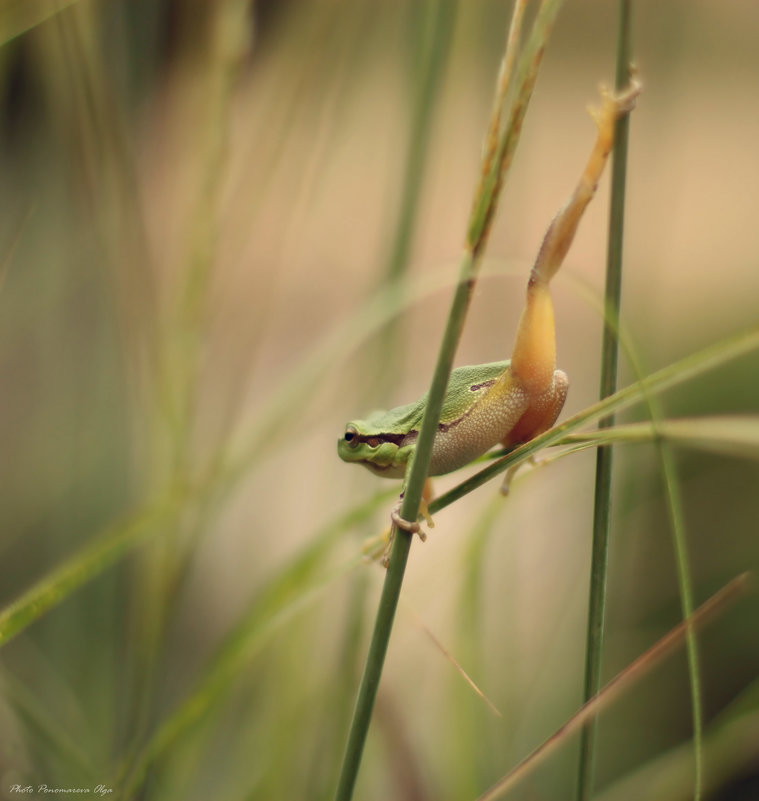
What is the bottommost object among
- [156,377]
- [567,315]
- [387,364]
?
[387,364]

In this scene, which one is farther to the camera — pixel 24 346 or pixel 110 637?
pixel 24 346

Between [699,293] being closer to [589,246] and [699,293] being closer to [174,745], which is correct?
[589,246]

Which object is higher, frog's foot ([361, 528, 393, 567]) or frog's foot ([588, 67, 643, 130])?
frog's foot ([588, 67, 643, 130])

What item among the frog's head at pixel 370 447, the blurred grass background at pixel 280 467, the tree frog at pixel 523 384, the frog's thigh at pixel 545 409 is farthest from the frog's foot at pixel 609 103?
the frog's head at pixel 370 447

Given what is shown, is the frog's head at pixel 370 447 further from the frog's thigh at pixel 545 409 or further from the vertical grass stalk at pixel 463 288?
the vertical grass stalk at pixel 463 288

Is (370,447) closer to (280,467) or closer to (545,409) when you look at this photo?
(545,409)

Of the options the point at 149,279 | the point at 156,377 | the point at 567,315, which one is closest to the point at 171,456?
the point at 156,377

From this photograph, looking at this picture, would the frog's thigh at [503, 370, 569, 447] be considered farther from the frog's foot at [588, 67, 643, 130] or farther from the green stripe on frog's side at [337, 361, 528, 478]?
the frog's foot at [588, 67, 643, 130]

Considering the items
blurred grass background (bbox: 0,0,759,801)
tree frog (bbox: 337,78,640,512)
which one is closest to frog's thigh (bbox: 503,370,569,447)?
tree frog (bbox: 337,78,640,512)
